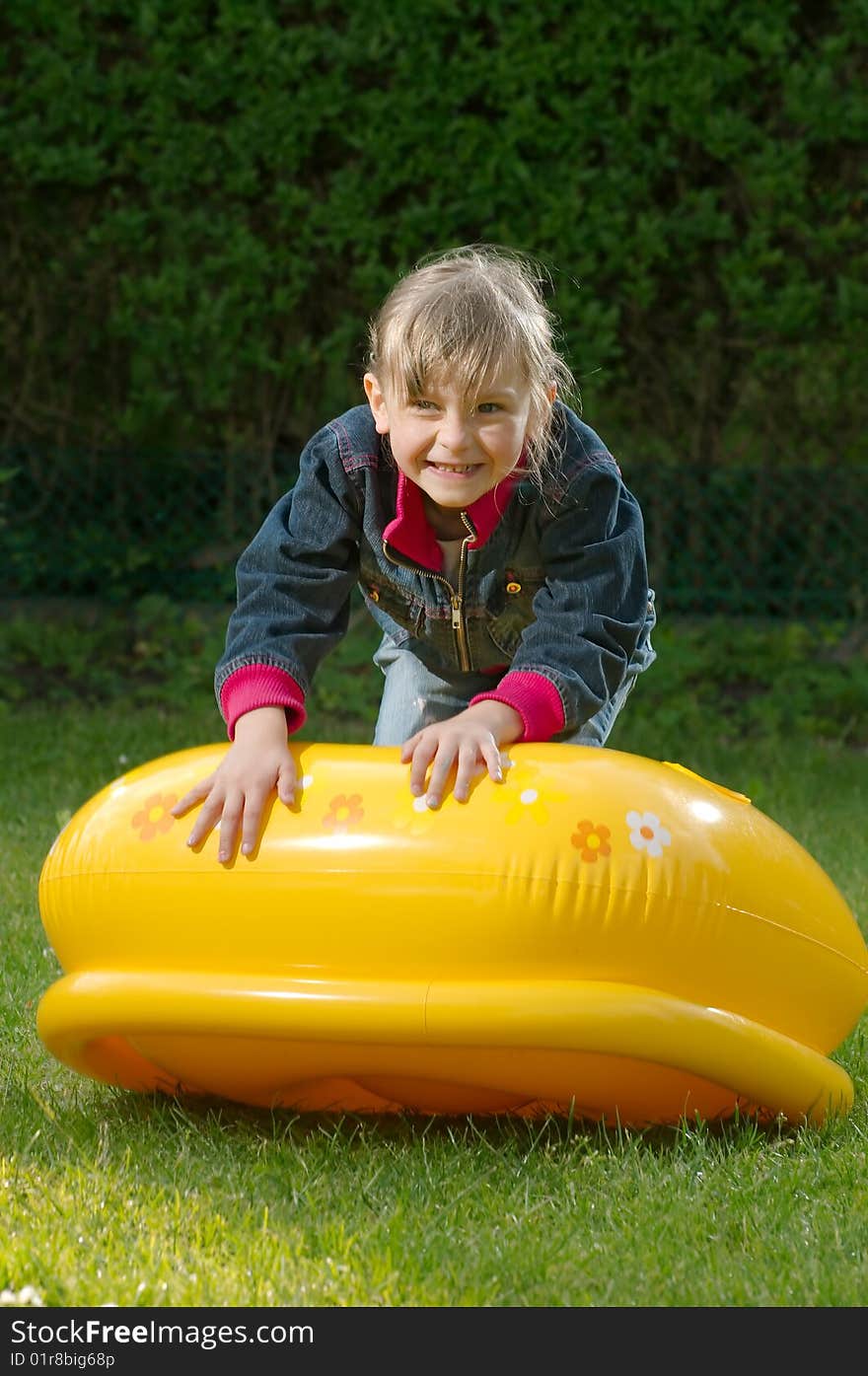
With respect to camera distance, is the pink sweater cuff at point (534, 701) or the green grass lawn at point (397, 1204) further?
the pink sweater cuff at point (534, 701)

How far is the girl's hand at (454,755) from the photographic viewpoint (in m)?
2.45

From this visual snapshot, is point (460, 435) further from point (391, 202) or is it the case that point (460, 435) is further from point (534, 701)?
point (391, 202)

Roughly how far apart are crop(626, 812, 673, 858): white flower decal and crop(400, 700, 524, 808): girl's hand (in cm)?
21

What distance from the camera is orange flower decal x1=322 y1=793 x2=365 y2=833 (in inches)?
95.5

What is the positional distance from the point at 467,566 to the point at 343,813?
0.69m

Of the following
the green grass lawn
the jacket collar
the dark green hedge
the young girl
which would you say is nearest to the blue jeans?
the young girl

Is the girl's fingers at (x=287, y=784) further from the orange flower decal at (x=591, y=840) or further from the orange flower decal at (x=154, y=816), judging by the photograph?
the orange flower decal at (x=591, y=840)

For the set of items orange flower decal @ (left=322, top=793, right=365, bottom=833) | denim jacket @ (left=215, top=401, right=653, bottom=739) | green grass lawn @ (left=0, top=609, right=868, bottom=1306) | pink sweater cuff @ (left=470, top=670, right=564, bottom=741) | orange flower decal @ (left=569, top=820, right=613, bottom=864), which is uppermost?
denim jacket @ (left=215, top=401, right=653, bottom=739)

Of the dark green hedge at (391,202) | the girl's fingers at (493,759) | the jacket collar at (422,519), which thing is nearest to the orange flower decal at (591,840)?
the girl's fingers at (493,759)

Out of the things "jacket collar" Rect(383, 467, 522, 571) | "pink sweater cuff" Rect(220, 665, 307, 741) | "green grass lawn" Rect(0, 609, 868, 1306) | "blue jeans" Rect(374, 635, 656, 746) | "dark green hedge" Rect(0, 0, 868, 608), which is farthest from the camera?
"dark green hedge" Rect(0, 0, 868, 608)

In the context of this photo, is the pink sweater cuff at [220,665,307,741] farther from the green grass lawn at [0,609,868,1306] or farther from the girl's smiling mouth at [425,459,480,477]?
the green grass lawn at [0,609,868,1306]

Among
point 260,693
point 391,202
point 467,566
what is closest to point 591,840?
point 260,693

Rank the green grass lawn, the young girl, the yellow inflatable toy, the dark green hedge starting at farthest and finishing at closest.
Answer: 1. the dark green hedge
2. the young girl
3. the yellow inflatable toy
4. the green grass lawn

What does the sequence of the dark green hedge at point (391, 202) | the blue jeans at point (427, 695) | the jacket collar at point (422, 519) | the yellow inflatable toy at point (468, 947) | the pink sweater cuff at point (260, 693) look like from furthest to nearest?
the dark green hedge at point (391, 202), the blue jeans at point (427, 695), the jacket collar at point (422, 519), the pink sweater cuff at point (260, 693), the yellow inflatable toy at point (468, 947)
